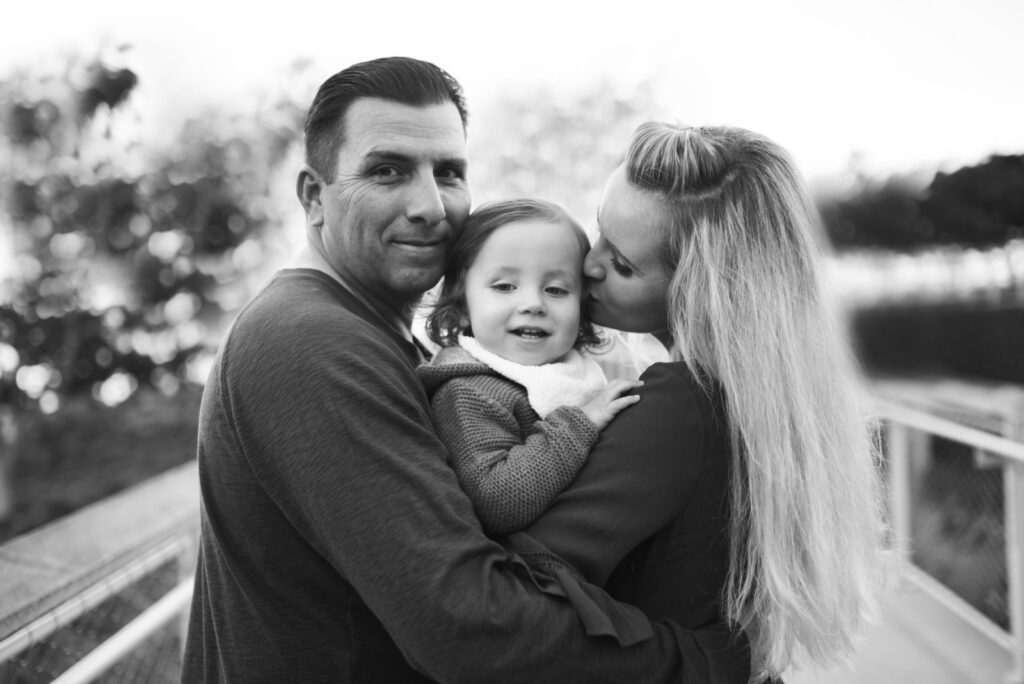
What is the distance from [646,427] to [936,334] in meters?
9.01

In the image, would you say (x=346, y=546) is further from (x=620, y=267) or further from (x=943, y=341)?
(x=943, y=341)

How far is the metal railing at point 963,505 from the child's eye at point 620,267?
2088 millimetres

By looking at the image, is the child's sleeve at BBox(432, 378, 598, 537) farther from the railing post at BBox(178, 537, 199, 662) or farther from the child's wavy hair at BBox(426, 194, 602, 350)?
the railing post at BBox(178, 537, 199, 662)

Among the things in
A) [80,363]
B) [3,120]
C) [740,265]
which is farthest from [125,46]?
[740,265]

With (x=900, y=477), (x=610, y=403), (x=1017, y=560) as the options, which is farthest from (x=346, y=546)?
(x=900, y=477)

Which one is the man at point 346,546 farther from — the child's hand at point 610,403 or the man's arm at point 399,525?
the child's hand at point 610,403

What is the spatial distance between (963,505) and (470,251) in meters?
5.62

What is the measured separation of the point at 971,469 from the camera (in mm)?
6105

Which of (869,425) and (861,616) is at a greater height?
(869,425)

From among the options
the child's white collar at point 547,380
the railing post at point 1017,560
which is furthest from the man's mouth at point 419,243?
the railing post at point 1017,560

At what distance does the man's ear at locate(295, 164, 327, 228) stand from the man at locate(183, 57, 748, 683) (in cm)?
30

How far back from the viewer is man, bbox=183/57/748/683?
134cm

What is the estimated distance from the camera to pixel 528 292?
75.9 inches

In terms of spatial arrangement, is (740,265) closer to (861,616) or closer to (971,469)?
(861,616)
